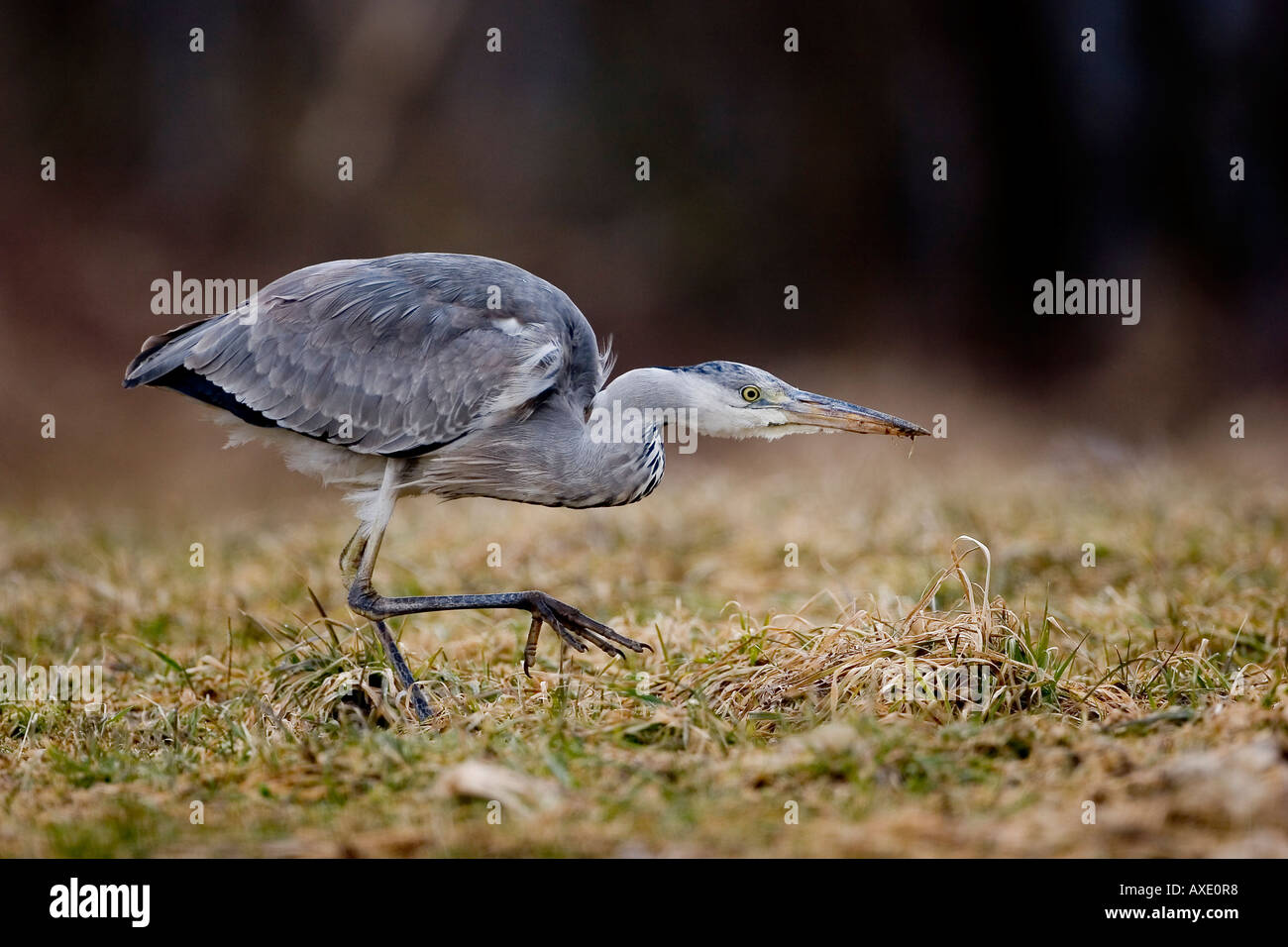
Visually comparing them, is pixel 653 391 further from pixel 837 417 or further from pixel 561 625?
pixel 561 625

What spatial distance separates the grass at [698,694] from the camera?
333 cm

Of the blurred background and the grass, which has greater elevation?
the blurred background

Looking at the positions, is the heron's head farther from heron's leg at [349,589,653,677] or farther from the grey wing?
heron's leg at [349,589,653,677]

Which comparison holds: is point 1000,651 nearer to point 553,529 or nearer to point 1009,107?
point 553,529

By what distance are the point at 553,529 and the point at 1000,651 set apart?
415 centimetres

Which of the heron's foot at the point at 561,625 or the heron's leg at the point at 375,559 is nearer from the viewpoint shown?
the heron's leg at the point at 375,559

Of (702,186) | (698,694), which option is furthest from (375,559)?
(702,186)

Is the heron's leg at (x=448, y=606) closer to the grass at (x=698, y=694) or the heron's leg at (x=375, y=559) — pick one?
the heron's leg at (x=375, y=559)

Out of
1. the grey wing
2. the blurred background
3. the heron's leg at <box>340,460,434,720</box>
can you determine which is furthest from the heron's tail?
the blurred background

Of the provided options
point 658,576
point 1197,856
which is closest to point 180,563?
point 658,576

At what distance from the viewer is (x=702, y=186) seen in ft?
56.5

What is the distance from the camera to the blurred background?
14.2 metres

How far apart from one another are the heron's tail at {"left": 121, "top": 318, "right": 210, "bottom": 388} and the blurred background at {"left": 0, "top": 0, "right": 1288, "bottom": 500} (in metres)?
8.19

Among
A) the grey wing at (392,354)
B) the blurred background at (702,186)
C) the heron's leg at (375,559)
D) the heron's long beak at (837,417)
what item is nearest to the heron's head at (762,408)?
the heron's long beak at (837,417)
